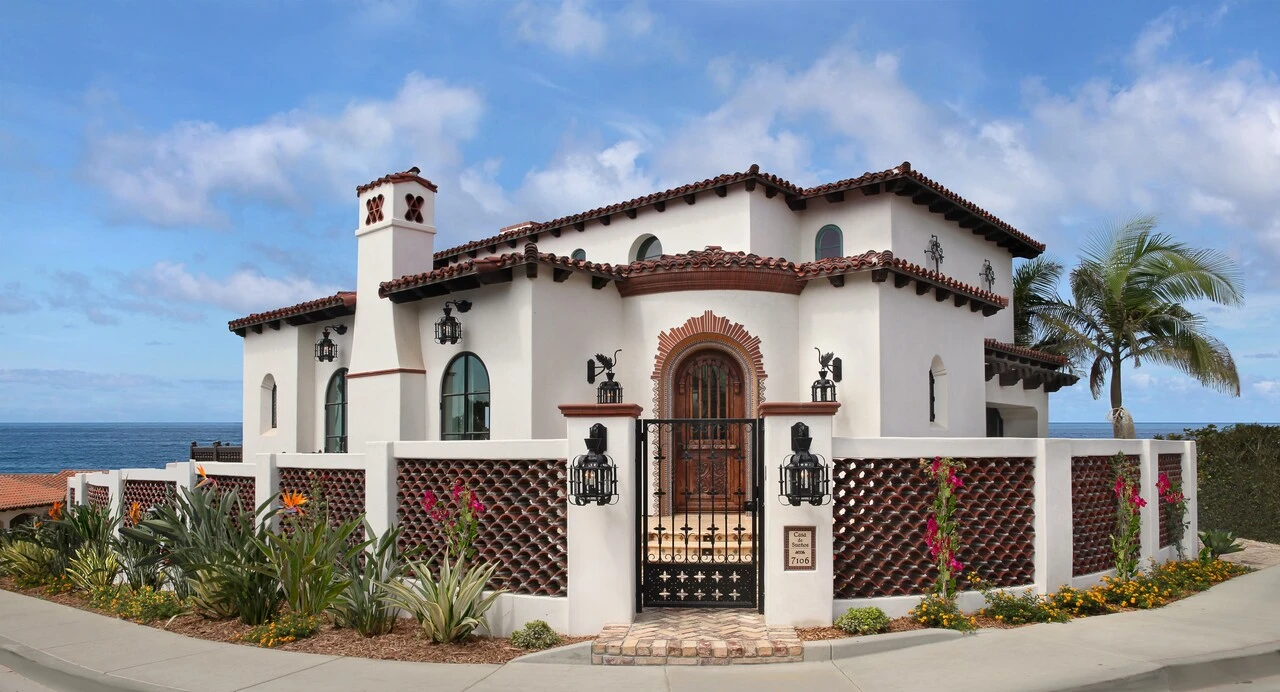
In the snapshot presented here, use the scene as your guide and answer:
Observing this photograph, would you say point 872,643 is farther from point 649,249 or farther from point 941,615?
point 649,249

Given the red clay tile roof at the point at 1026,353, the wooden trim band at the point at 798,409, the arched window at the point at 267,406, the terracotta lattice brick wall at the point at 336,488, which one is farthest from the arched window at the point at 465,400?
the red clay tile roof at the point at 1026,353

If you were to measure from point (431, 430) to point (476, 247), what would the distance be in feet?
21.3

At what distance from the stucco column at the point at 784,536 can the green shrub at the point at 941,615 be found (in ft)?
2.99

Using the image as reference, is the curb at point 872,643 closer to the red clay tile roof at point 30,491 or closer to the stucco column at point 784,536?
the stucco column at point 784,536

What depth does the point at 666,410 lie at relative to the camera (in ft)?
43.1

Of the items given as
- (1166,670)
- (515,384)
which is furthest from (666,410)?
(1166,670)

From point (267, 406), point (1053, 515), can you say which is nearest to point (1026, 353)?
point (1053, 515)

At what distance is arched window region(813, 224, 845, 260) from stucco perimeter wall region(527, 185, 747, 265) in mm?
897

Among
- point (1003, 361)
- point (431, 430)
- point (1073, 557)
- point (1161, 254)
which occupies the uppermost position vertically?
point (1161, 254)

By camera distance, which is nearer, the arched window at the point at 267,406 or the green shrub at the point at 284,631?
the green shrub at the point at 284,631

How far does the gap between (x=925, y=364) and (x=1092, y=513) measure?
150 inches

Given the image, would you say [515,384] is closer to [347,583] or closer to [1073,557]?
[347,583]

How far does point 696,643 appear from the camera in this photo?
311 inches

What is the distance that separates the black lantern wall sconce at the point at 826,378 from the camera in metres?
12.9
